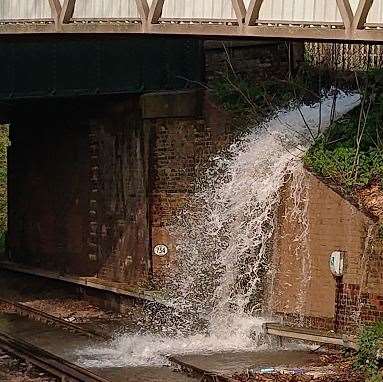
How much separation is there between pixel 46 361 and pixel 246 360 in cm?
327

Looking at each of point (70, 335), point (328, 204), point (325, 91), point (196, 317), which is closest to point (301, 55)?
point (325, 91)

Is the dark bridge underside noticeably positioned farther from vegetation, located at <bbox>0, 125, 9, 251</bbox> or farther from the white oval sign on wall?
vegetation, located at <bbox>0, 125, 9, 251</bbox>

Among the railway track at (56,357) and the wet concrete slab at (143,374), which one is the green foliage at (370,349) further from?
the wet concrete slab at (143,374)

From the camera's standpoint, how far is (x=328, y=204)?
1602 cm

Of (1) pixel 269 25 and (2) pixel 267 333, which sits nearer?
(1) pixel 269 25

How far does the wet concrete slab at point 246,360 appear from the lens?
14.7m

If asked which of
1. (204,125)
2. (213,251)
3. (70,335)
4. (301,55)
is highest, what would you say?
(301,55)

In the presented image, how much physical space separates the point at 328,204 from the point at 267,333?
225 centimetres

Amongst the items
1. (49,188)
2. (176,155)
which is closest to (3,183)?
(49,188)

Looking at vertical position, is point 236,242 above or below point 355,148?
below

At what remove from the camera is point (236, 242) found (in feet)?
58.6

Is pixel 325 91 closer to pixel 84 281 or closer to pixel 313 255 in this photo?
pixel 313 255

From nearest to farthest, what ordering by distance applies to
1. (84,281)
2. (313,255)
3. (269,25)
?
1. (269,25)
2. (313,255)
3. (84,281)

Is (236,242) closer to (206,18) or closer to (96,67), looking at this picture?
(206,18)
